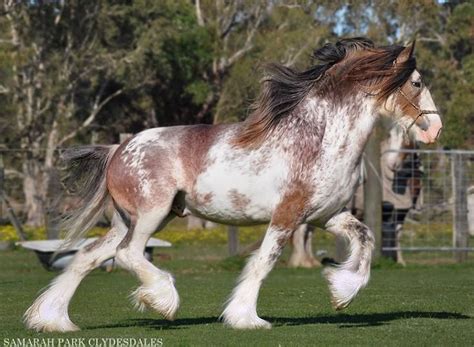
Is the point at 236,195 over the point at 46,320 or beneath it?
over

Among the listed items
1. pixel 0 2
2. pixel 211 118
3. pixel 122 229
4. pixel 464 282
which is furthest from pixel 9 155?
pixel 122 229

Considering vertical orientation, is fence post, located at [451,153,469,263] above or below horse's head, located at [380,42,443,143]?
below

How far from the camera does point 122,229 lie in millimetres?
11852

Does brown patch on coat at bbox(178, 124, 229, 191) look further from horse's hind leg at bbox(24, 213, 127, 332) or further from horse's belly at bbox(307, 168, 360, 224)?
horse's belly at bbox(307, 168, 360, 224)

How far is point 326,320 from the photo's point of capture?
12.2m

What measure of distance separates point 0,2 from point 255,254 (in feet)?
122

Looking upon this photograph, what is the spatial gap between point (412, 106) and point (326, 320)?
2.31 metres

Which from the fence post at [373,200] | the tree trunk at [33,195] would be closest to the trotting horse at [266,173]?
the fence post at [373,200]

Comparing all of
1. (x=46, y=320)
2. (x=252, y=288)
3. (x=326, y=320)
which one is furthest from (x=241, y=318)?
(x=46, y=320)

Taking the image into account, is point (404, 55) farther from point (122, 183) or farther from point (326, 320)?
point (122, 183)

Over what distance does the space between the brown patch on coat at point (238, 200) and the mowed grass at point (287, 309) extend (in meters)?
1.13

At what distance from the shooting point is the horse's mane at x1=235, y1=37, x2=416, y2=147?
1148 centimetres

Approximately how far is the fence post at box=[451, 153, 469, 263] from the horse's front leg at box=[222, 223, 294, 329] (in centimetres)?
1357

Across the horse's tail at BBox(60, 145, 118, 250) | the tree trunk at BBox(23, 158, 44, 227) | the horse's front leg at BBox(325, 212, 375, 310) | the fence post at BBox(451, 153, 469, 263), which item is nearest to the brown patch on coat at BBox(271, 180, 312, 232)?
the horse's front leg at BBox(325, 212, 375, 310)
